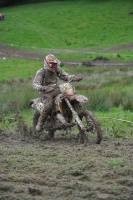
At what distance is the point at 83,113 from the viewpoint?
41.3 ft

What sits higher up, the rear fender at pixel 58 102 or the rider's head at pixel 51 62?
the rider's head at pixel 51 62

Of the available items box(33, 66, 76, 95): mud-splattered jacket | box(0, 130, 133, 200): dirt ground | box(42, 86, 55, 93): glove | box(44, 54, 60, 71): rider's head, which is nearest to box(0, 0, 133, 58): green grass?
box(33, 66, 76, 95): mud-splattered jacket

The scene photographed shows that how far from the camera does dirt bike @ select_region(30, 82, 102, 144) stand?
12.3 meters

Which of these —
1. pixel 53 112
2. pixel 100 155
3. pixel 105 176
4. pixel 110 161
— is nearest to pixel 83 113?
pixel 53 112

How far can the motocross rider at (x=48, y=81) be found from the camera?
1315 centimetres

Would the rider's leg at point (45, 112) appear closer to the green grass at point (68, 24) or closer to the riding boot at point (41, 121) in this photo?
the riding boot at point (41, 121)

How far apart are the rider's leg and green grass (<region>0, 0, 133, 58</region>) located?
3510 centimetres

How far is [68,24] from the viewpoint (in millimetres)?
58094

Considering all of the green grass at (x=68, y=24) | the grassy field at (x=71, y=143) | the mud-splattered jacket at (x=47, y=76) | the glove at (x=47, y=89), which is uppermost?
the mud-splattered jacket at (x=47, y=76)

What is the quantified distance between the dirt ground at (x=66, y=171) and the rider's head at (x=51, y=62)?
1614 millimetres

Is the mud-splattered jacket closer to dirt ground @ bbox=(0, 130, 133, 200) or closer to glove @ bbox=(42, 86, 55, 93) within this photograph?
glove @ bbox=(42, 86, 55, 93)

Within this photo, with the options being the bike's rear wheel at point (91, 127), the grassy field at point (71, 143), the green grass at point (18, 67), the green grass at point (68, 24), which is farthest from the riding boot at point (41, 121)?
the green grass at point (68, 24)

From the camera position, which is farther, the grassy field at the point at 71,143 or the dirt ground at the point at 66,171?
the grassy field at the point at 71,143

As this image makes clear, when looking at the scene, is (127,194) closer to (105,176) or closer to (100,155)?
(105,176)
